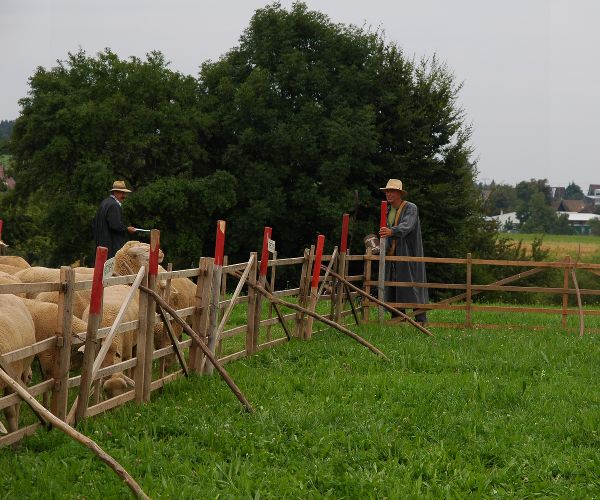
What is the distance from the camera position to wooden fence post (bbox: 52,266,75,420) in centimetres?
677

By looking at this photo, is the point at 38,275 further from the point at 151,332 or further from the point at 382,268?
the point at 382,268

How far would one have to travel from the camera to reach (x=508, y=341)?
39.7 ft

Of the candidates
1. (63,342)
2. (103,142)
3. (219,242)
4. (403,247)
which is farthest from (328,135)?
(63,342)

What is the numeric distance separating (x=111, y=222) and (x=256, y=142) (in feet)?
62.9

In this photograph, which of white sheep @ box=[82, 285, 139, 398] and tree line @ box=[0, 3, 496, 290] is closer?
white sheep @ box=[82, 285, 139, 398]

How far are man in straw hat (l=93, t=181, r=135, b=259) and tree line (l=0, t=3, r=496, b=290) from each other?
54.1 ft

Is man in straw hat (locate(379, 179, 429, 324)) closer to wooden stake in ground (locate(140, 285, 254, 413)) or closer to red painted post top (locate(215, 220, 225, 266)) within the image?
red painted post top (locate(215, 220, 225, 266))

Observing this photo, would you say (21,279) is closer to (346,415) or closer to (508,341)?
(346,415)

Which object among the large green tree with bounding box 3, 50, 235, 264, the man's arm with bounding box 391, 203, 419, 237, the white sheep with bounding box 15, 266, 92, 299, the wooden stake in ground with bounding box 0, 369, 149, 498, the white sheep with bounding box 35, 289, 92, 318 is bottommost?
the wooden stake in ground with bounding box 0, 369, 149, 498

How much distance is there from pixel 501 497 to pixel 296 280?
85.9 ft

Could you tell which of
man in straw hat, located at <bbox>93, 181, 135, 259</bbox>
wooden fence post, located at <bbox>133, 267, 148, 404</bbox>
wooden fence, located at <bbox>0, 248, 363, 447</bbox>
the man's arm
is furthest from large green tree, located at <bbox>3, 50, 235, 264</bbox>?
wooden fence post, located at <bbox>133, 267, 148, 404</bbox>

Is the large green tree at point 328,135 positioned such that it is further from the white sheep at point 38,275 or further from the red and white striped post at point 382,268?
the white sheep at point 38,275

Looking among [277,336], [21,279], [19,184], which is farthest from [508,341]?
[19,184]

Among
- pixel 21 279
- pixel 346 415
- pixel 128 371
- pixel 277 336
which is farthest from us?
pixel 277 336
